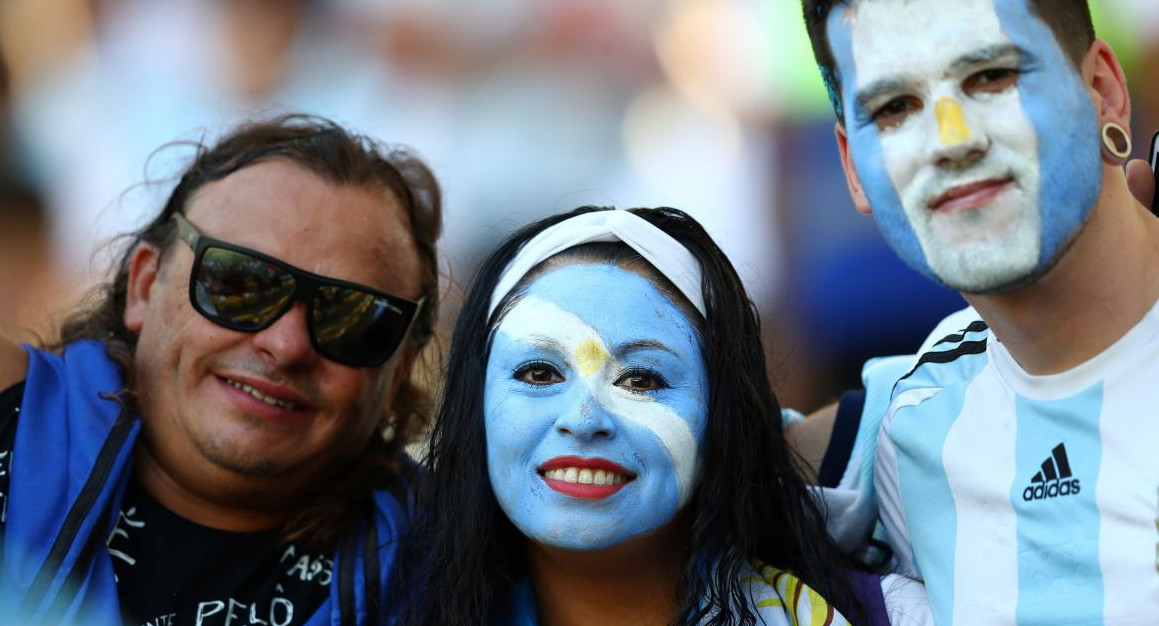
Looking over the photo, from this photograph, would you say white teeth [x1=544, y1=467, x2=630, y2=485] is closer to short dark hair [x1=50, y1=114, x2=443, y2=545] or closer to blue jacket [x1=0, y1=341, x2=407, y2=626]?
blue jacket [x1=0, y1=341, x2=407, y2=626]

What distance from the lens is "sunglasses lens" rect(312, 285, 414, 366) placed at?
9.23 ft

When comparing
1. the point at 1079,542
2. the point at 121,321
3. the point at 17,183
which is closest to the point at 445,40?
the point at 17,183

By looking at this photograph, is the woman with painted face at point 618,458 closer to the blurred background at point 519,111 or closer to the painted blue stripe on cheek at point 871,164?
the painted blue stripe on cheek at point 871,164

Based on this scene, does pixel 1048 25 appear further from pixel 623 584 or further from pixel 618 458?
pixel 623 584

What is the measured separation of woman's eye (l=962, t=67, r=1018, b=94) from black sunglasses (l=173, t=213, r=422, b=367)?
1.46 meters

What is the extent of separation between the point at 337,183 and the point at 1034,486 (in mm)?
1799

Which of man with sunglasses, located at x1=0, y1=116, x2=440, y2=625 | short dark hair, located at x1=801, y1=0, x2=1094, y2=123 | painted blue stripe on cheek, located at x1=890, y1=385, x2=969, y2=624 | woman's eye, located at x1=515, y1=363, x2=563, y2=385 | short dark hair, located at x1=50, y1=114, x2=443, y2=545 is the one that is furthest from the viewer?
short dark hair, located at x1=50, y1=114, x2=443, y2=545

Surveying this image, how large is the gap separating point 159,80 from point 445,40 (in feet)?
4.66

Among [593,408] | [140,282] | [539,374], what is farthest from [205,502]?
[593,408]

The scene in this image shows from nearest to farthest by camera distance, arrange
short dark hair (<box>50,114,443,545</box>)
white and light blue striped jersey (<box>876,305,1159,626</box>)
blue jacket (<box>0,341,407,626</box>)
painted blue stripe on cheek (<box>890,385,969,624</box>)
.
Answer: white and light blue striped jersey (<box>876,305,1159,626</box>)
painted blue stripe on cheek (<box>890,385,969,624</box>)
blue jacket (<box>0,341,407,626</box>)
short dark hair (<box>50,114,443,545</box>)

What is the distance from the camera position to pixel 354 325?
2.85m

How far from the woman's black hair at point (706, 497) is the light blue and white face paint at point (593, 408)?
0.07m

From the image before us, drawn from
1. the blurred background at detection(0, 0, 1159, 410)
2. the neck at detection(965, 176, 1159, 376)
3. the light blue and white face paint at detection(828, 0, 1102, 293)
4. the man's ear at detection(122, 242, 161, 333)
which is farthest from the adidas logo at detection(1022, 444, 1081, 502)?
the blurred background at detection(0, 0, 1159, 410)

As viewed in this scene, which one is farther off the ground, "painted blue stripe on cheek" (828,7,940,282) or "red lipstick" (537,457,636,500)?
"painted blue stripe on cheek" (828,7,940,282)
